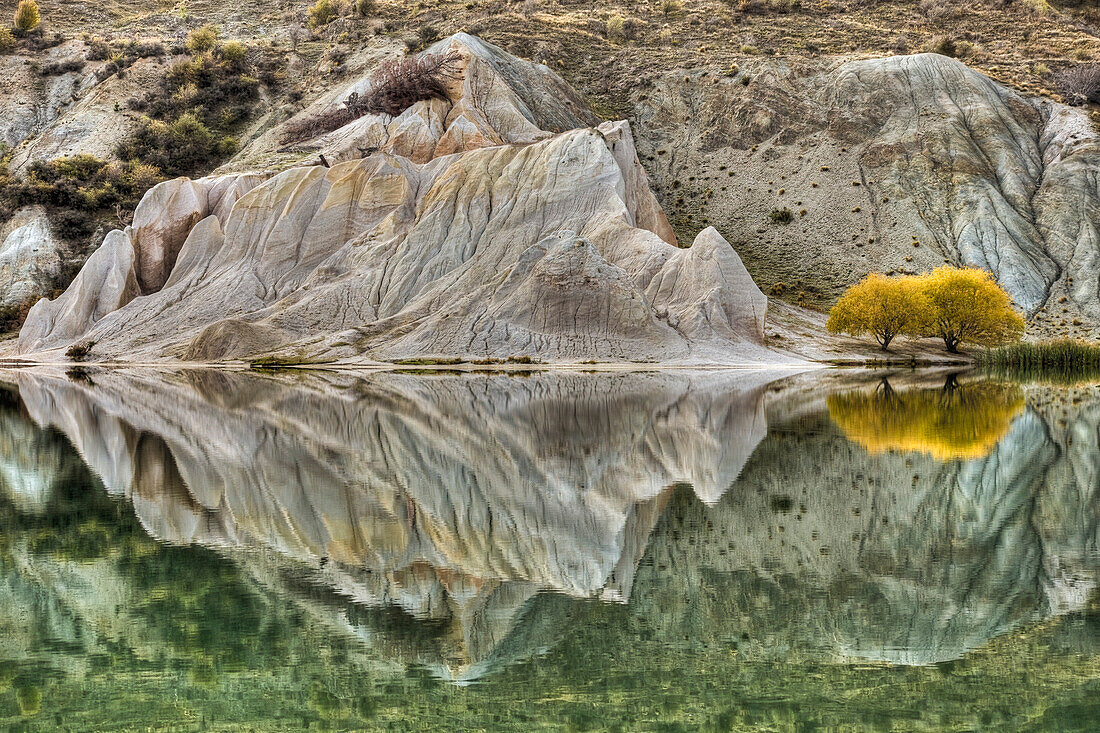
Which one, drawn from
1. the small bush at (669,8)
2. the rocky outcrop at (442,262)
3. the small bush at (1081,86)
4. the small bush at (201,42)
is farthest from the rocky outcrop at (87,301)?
the small bush at (1081,86)

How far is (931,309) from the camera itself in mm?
59469

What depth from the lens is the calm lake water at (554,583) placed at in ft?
22.9

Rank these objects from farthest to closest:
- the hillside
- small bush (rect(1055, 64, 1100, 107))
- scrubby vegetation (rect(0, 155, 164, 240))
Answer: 1. small bush (rect(1055, 64, 1100, 107))
2. scrubby vegetation (rect(0, 155, 164, 240))
3. the hillside

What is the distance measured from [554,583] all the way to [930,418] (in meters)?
18.3

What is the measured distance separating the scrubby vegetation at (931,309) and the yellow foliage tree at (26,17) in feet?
326

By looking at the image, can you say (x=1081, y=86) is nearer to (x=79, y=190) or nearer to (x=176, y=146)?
(x=176, y=146)

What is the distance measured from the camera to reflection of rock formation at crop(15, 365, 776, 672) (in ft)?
33.1

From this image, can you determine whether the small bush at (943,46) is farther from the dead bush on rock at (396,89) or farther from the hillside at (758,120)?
the dead bush on rock at (396,89)

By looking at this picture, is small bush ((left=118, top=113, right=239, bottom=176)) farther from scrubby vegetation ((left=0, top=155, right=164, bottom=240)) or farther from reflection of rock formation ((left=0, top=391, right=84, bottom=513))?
reflection of rock formation ((left=0, top=391, right=84, bottom=513))

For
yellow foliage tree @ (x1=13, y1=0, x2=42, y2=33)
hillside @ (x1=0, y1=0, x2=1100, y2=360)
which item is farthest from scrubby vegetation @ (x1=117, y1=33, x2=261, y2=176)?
yellow foliage tree @ (x1=13, y1=0, x2=42, y2=33)

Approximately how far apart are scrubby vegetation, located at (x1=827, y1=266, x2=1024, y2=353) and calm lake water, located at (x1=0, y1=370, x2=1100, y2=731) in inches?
1568

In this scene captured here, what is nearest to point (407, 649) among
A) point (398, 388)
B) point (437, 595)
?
point (437, 595)

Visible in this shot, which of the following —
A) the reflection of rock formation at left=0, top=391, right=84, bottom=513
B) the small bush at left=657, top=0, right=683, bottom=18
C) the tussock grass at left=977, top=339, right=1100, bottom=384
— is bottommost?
the tussock grass at left=977, top=339, right=1100, bottom=384

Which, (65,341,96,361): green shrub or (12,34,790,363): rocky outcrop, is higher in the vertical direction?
(12,34,790,363): rocky outcrop
